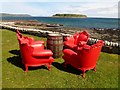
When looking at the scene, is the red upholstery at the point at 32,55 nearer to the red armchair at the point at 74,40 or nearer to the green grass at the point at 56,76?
the green grass at the point at 56,76

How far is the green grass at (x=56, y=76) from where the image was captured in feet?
30.4

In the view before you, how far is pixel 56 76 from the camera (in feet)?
33.0

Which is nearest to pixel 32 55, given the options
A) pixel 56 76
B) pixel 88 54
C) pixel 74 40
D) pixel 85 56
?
pixel 56 76

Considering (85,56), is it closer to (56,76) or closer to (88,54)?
(88,54)

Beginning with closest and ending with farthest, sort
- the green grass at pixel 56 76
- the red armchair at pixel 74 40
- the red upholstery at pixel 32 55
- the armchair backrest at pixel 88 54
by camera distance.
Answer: the green grass at pixel 56 76, the armchair backrest at pixel 88 54, the red upholstery at pixel 32 55, the red armchair at pixel 74 40

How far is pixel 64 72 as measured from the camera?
10.7 metres

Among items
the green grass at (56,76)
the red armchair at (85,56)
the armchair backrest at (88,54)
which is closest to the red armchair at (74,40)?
the green grass at (56,76)

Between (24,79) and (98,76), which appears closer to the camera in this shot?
(24,79)

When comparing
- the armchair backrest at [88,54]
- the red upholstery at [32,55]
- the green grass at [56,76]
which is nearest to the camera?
the green grass at [56,76]

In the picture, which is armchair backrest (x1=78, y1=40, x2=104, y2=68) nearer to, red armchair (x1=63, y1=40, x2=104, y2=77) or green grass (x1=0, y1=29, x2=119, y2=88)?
red armchair (x1=63, y1=40, x2=104, y2=77)

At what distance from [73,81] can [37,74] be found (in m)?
1.87

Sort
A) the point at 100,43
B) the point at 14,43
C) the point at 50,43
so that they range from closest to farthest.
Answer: the point at 100,43 → the point at 50,43 → the point at 14,43

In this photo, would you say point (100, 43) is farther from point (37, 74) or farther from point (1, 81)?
point (1, 81)

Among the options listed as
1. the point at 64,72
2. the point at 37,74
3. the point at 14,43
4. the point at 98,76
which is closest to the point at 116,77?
the point at 98,76
